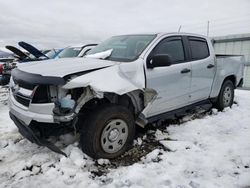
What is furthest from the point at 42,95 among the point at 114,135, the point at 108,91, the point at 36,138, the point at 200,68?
the point at 200,68

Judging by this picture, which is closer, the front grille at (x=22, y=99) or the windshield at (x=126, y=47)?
the front grille at (x=22, y=99)

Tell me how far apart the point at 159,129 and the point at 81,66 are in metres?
2.12

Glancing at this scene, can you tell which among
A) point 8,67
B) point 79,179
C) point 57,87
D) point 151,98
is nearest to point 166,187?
point 79,179

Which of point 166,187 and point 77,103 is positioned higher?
point 77,103

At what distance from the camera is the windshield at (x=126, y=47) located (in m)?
4.00

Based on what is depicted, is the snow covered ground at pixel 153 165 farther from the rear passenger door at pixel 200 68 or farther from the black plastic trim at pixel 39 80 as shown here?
the black plastic trim at pixel 39 80

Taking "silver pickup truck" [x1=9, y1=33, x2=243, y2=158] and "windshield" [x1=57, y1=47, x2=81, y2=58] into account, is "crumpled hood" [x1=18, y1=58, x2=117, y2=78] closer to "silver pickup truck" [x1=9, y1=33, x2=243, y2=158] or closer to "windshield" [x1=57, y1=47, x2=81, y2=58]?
"silver pickup truck" [x1=9, y1=33, x2=243, y2=158]

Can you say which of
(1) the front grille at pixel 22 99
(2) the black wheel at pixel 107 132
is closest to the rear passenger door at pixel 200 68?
(2) the black wheel at pixel 107 132

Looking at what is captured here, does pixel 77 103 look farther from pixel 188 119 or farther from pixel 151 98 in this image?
pixel 188 119

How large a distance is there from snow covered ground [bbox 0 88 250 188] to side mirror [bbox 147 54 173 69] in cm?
129

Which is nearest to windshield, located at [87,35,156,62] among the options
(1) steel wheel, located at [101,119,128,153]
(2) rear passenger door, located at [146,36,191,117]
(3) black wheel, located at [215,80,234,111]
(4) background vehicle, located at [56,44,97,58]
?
(2) rear passenger door, located at [146,36,191,117]

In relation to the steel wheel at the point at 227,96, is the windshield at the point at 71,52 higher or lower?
higher

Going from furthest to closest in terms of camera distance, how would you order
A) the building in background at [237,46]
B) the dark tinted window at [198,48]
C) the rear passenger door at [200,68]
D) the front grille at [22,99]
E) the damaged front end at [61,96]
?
the building in background at [237,46]
the dark tinted window at [198,48]
the rear passenger door at [200,68]
the front grille at [22,99]
the damaged front end at [61,96]

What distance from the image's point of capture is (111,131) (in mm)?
3455
